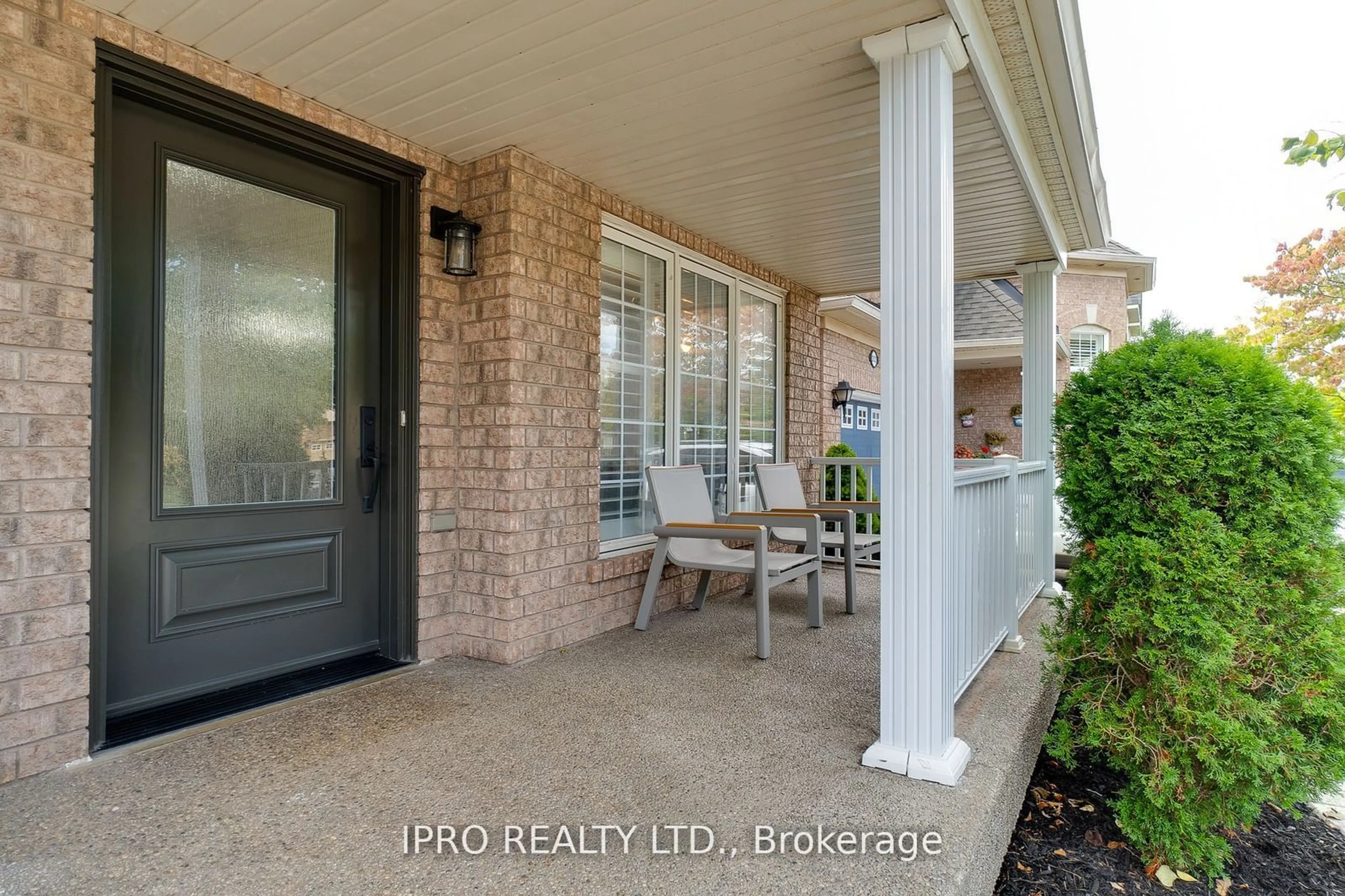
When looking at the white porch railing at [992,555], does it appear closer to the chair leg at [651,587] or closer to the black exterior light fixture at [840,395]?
the chair leg at [651,587]

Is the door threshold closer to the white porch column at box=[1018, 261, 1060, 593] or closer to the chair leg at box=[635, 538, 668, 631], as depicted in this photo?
the chair leg at box=[635, 538, 668, 631]

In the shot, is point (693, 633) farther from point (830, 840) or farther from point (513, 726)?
point (830, 840)

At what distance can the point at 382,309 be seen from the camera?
3135 mm

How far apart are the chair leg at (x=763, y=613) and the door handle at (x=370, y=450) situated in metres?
1.84

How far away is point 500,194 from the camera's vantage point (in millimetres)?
3178

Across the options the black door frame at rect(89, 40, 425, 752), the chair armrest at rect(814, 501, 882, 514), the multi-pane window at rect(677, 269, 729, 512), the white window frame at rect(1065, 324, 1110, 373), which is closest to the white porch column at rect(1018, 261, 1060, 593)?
the chair armrest at rect(814, 501, 882, 514)

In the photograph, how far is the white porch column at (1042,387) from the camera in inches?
177

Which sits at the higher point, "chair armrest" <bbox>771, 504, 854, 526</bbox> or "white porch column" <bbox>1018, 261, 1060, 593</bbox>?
"white porch column" <bbox>1018, 261, 1060, 593</bbox>

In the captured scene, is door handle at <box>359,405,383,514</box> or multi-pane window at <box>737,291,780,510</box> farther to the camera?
multi-pane window at <box>737,291,780,510</box>

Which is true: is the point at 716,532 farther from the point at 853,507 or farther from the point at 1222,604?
the point at 1222,604

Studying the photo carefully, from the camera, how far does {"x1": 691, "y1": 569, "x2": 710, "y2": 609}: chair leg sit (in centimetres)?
415

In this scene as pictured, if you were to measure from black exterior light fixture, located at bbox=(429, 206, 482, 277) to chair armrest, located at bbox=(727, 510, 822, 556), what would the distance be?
207cm

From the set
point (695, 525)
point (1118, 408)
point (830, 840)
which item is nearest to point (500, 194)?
point (695, 525)

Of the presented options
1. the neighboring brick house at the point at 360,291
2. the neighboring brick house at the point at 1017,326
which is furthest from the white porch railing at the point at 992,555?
the neighboring brick house at the point at 1017,326
